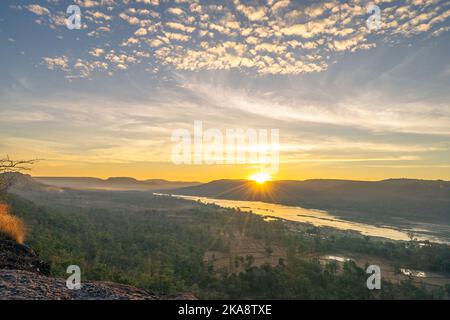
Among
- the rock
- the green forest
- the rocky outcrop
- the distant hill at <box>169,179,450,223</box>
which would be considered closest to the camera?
the rocky outcrop

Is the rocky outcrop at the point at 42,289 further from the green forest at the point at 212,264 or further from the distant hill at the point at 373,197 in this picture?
the distant hill at the point at 373,197

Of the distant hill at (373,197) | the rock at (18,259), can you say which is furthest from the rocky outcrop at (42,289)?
the distant hill at (373,197)

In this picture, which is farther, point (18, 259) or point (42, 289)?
point (18, 259)

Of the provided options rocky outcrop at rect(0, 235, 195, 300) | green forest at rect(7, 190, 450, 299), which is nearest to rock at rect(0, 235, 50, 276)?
rocky outcrop at rect(0, 235, 195, 300)

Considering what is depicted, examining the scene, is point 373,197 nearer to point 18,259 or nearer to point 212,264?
point 212,264

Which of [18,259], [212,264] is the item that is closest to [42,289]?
[18,259]

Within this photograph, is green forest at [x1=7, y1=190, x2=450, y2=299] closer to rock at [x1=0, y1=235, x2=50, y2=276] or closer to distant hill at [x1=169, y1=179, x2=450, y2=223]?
rock at [x1=0, y1=235, x2=50, y2=276]

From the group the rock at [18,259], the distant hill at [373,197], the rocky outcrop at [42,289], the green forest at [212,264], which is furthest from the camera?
the distant hill at [373,197]

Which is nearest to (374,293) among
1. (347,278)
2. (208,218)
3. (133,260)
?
(347,278)
